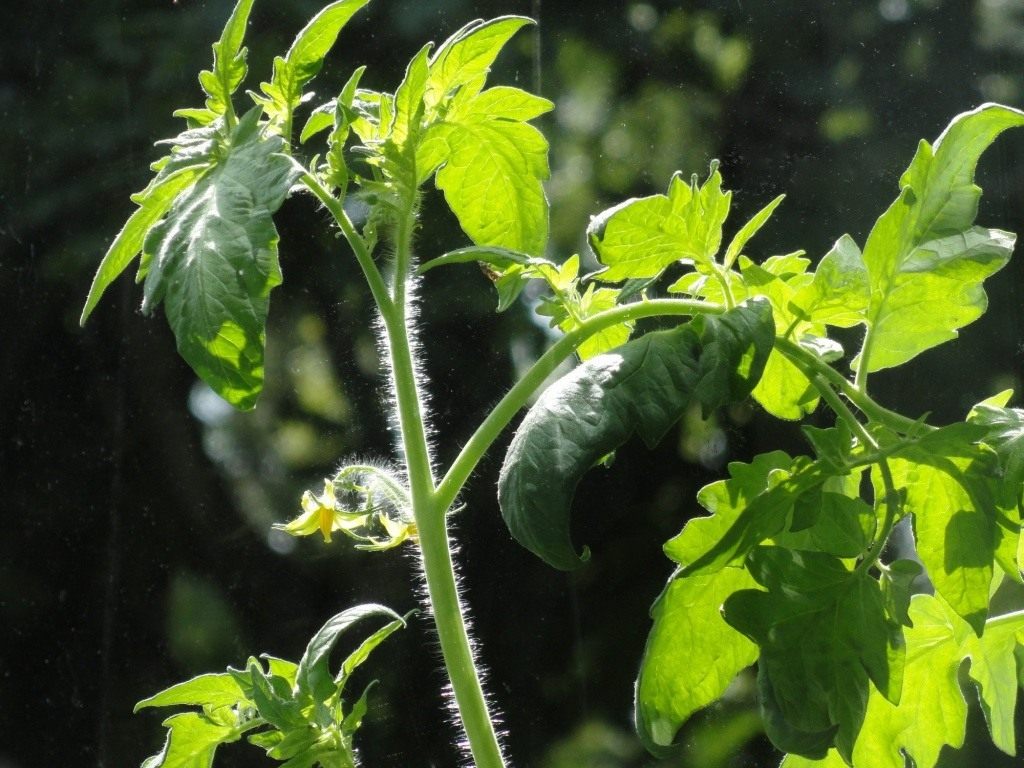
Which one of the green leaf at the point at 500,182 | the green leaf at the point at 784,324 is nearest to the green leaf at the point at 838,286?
the green leaf at the point at 784,324

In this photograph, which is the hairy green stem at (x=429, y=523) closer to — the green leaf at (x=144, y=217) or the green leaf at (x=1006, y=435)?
the green leaf at (x=144, y=217)

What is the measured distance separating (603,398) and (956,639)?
217 millimetres

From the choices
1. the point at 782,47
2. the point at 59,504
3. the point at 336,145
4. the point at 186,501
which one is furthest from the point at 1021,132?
the point at 59,504

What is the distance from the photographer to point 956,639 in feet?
1.43

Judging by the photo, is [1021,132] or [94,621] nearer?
[1021,132]

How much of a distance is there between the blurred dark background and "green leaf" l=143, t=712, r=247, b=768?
1.22ft

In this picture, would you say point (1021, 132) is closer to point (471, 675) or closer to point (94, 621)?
point (471, 675)

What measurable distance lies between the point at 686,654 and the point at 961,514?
103 millimetres

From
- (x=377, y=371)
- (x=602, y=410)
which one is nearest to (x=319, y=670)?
(x=602, y=410)

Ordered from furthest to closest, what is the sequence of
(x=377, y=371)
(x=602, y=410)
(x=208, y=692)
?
(x=377, y=371), (x=208, y=692), (x=602, y=410)

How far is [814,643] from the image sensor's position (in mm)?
346

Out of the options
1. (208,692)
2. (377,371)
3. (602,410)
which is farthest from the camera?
(377,371)

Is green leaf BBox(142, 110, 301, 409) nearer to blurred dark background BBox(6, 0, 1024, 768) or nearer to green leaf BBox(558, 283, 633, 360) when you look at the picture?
green leaf BBox(558, 283, 633, 360)

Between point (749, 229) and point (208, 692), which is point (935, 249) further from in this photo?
point (208, 692)
